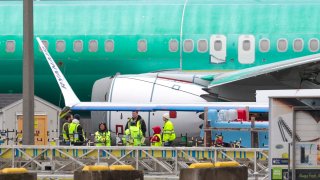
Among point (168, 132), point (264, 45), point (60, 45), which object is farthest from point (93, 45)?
point (168, 132)

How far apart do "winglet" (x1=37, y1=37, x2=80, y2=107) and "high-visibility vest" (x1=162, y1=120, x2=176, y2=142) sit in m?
4.28

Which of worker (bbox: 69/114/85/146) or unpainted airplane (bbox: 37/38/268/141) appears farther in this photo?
unpainted airplane (bbox: 37/38/268/141)

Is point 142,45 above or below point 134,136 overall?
above

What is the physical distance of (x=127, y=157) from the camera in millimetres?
27078

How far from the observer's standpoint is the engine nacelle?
3562 centimetres

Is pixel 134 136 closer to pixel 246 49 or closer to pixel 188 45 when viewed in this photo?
pixel 188 45

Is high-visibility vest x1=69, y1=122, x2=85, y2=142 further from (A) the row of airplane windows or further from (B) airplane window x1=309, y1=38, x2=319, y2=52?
(B) airplane window x1=309, y1=38, x2=319, y2=52

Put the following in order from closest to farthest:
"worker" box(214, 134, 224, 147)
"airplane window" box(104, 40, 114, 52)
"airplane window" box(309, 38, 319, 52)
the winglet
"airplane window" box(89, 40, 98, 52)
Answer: "worker" box(214, 134, 224, 147)
the winglet
"airplane window" box(309, 38, 319, 52)
"airplane window" box(104, 40, 114, 52)
"airplane window" box(89, 40, 98, 52)

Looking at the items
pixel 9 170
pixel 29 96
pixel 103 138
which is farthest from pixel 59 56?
pixel 9 170

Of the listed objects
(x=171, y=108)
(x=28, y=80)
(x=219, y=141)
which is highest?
(x=28, y=80)

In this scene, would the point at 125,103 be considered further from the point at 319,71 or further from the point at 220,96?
the point at 319,71

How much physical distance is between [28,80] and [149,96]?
9001 mm

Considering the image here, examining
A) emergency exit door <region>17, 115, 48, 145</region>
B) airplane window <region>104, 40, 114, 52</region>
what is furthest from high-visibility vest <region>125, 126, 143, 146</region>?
airplane window <region>104, 40, 114, 52</region>

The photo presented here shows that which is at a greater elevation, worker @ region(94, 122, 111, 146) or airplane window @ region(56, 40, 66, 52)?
airplane window @ region(56, 40, 66, 52)
